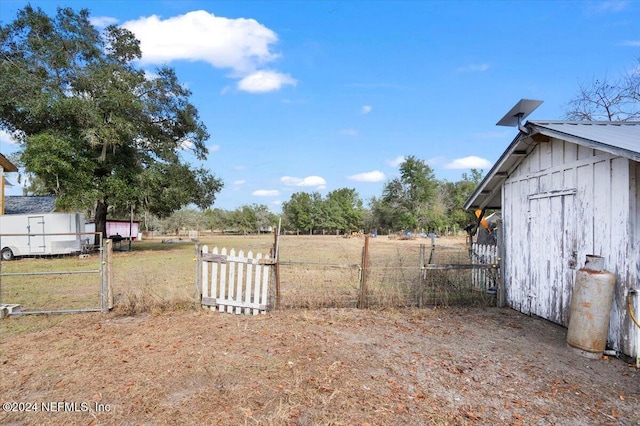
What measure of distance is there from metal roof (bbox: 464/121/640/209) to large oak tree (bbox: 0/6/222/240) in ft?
59.8

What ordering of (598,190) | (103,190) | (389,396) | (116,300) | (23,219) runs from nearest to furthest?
(389,396), (598,190), (116,300), (23,219), (103,190)

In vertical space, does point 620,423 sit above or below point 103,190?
below

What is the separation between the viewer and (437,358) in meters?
5.04

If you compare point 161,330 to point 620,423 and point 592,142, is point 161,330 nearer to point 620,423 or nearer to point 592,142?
point 620,423

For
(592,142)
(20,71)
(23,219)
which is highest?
(20,71)

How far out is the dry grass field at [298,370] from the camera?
11.8 feet

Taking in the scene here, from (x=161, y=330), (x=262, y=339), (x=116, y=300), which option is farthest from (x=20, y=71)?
(x=262, y=339)

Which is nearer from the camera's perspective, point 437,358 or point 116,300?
point 437,358

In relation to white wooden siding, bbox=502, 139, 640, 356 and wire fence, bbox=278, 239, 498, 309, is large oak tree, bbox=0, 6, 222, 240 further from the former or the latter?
white wooden siding, bbox=502, 139, 640, 356

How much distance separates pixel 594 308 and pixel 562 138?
2707 millimetres

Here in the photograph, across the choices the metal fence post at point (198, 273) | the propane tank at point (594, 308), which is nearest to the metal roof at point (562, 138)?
the propane tank at point (594, 308)

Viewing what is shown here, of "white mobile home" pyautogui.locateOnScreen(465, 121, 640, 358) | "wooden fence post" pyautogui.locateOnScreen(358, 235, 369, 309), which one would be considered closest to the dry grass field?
"wooden fence post" pyautogui.locateOnScreen(358, 235, 369, 309)

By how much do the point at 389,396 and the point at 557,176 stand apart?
208 inches

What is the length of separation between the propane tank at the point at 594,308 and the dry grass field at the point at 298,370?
0.83 ft
